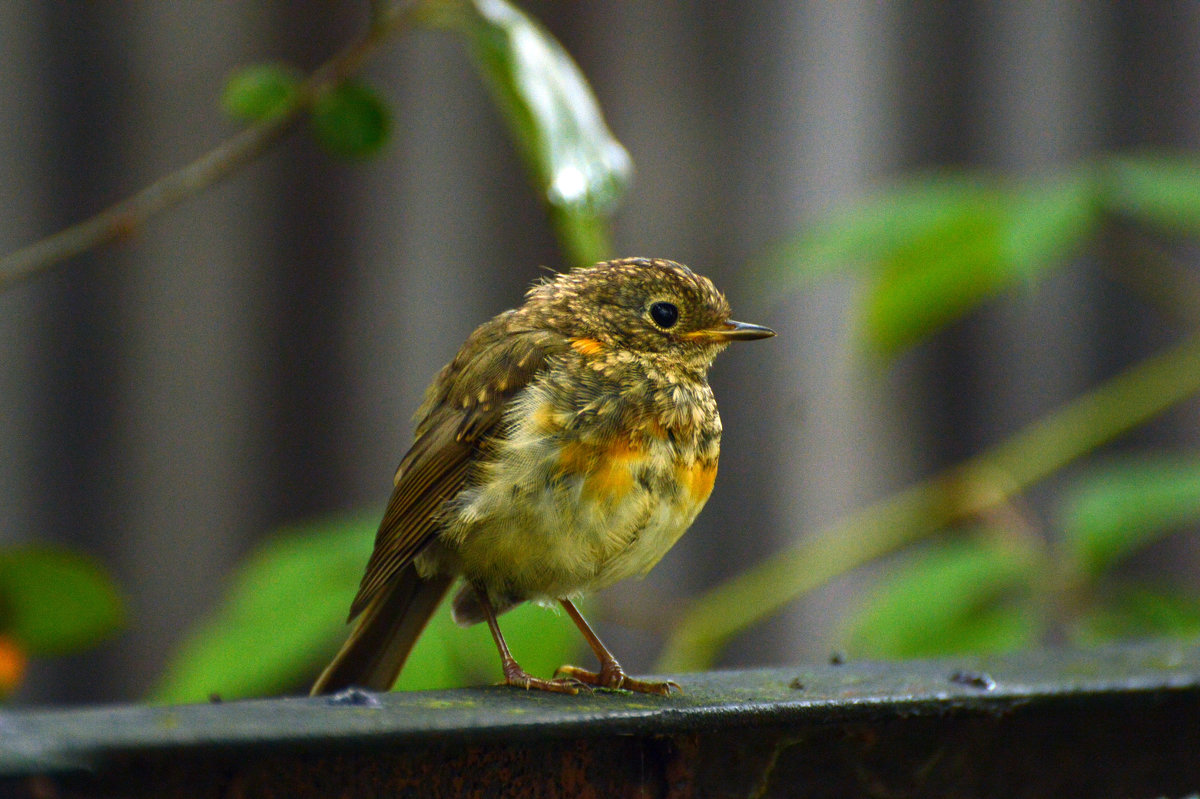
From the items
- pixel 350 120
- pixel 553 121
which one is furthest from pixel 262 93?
pixel 553 121

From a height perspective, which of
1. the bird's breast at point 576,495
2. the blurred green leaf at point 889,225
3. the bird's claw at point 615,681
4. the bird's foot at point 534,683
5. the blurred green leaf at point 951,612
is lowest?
the blurred green leaf at point 951,612

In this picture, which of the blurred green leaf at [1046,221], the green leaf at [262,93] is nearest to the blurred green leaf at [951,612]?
the blurred green leaf at [1046,221]

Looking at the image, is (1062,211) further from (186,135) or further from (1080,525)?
(186,135)

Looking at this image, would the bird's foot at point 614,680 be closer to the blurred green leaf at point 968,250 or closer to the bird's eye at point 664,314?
the bird's eye at point 664,314

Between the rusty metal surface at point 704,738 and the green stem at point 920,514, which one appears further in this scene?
the green stem at point 920,514

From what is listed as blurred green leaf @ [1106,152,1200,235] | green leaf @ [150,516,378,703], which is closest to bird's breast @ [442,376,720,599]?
green leaf @ [150,516,378,703]

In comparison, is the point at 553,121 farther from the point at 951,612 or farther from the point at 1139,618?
the point at 1139,618
